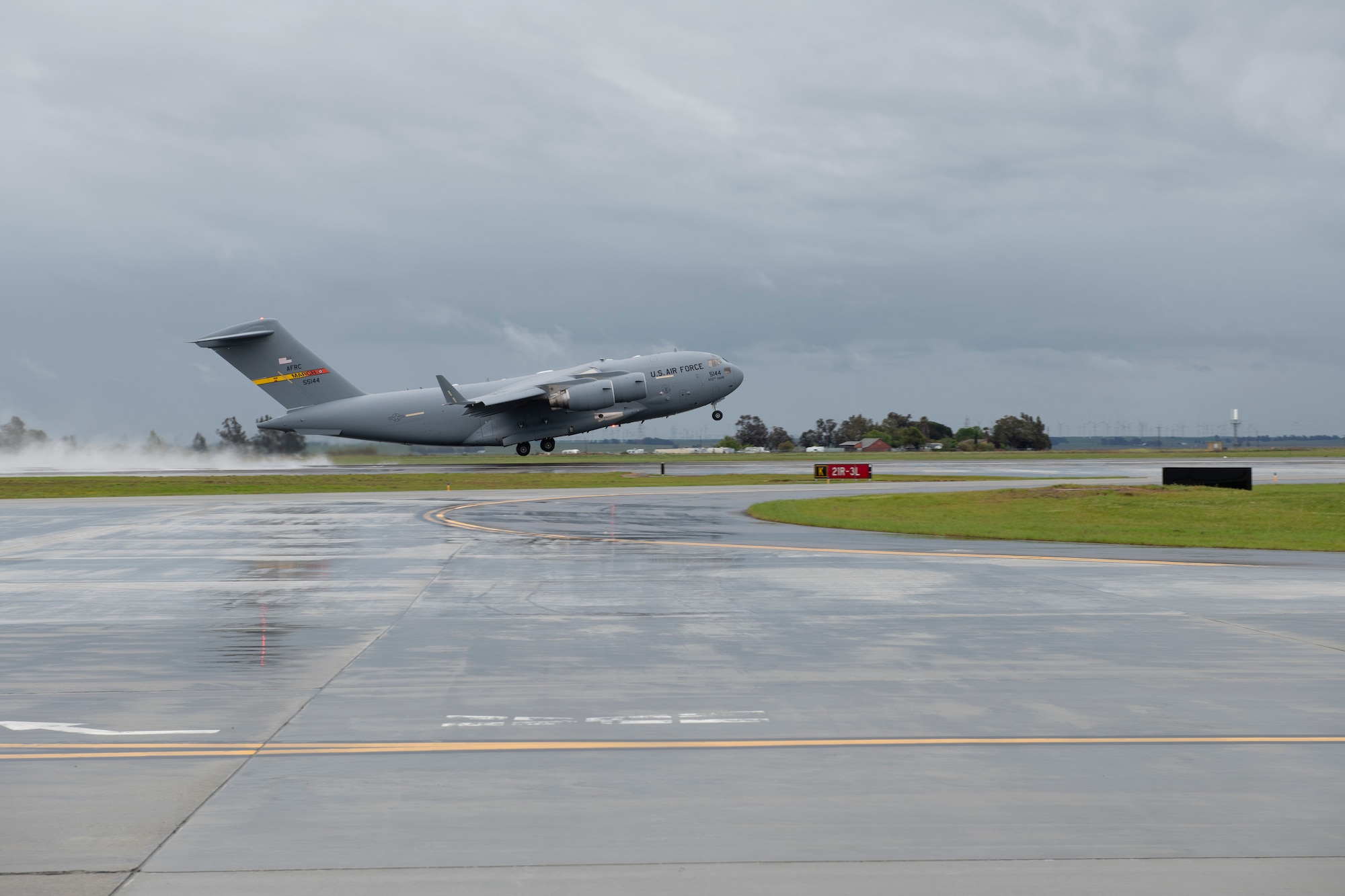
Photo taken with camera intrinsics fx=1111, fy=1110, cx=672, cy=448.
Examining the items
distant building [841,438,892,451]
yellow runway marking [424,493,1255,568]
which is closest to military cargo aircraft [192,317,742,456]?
yellow runway marking [424,493,1255,568]

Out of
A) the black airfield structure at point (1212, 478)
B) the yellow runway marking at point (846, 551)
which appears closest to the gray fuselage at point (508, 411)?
the black airfield structure at point (1212, 478)

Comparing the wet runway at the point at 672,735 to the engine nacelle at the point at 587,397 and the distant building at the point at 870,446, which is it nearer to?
the engine nacelle at the point at 587,397

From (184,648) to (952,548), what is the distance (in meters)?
16.0

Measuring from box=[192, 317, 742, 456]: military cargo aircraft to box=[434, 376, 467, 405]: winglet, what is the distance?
0.28 feet

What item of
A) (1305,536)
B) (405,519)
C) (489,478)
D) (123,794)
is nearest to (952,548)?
(1305,536)

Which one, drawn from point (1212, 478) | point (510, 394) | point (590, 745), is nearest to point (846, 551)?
point (590, 745)

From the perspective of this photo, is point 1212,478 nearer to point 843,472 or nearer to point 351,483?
point 843,472

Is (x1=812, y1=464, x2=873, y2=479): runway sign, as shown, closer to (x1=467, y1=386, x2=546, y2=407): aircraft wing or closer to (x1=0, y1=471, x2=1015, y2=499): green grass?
(x1=0, y1=471, x2=1015, y2=499): green grass

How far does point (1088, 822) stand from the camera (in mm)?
6059

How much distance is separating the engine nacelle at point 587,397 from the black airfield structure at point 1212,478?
2993 cm

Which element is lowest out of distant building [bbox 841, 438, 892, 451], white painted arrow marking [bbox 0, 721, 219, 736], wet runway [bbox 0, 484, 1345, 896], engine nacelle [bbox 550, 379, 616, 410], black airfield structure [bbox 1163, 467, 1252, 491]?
wet runway [bbox 0, 484, 1345, 896]

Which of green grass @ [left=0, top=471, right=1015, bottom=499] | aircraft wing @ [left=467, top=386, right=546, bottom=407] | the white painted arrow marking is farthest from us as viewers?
aircraft wing @ [left=467, top=386, right=546, bottom=407]

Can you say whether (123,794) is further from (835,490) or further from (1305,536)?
(835,490)

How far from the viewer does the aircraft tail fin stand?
63562mm
